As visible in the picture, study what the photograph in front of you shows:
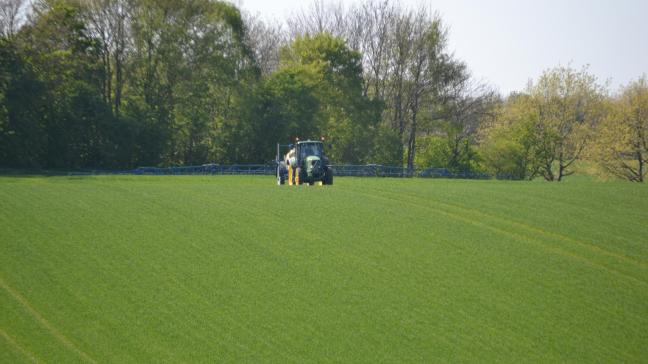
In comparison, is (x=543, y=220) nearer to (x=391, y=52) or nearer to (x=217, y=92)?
(x=217, y=92)

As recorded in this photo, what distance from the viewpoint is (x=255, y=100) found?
6469 cm

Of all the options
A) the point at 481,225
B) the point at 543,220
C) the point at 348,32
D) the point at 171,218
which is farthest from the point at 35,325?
the point at 348,32

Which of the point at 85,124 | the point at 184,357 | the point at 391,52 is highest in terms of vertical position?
the point at 391,52

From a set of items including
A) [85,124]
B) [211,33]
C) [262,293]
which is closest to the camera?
[262,293]

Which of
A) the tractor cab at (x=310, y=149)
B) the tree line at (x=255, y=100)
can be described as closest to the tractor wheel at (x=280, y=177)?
the tractor cab at (x=310, y=149)

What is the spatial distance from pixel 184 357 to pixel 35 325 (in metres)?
3.82

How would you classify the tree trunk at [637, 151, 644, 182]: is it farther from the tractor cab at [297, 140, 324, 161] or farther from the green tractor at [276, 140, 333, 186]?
the tractor cab at [297, 140, 324, 161]

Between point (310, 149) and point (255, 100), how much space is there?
87.1 feet

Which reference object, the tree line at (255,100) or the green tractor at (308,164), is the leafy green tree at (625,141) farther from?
the green tractor at (308,164)

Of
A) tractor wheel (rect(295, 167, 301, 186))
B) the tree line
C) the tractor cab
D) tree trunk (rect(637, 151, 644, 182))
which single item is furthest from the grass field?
tree trunk (rect(637, 151, 644, 182))

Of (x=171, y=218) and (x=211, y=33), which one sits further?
(x=211, y=33)

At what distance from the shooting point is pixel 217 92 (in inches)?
2594

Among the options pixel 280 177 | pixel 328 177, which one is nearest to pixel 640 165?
pixel 328 177

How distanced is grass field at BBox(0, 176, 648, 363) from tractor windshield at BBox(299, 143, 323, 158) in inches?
177
